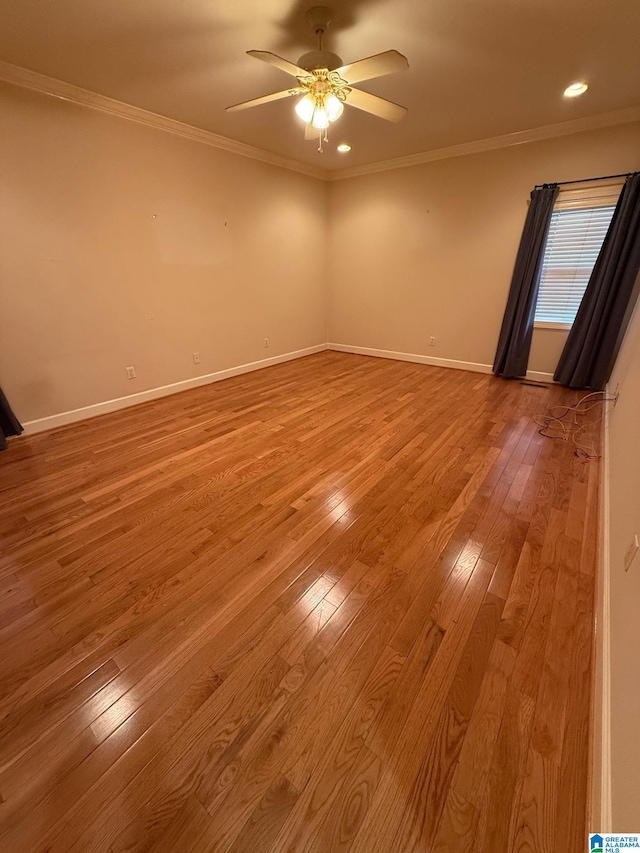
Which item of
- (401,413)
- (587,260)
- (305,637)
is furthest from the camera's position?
(587,260)

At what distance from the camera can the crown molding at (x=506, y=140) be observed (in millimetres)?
3205

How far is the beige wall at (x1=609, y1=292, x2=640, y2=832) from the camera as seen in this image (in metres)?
0.78

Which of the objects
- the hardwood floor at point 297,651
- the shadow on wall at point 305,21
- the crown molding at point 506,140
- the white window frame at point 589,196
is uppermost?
the crown molding at point 506,140

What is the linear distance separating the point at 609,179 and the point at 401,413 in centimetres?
309

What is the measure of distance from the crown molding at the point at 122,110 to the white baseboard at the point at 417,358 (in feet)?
8.72

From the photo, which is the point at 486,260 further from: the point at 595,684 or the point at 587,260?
the point at 595,684

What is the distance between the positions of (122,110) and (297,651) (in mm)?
4258

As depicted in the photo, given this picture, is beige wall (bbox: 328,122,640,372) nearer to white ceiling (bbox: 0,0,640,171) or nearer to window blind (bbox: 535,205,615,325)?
window blind (bbox: 535,205,615,325)

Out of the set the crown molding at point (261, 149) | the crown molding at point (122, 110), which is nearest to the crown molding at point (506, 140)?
the crown molding at point (261, 149)

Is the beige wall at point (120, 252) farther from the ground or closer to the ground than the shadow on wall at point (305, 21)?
closer to the ground

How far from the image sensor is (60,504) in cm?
211

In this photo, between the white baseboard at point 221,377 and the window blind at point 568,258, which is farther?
the window blind at point 568,258

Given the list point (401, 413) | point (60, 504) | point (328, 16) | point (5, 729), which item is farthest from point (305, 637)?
point (328, 16)

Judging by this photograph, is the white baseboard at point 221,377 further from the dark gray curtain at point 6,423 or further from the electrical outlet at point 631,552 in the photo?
the electrical outlet at point 631,552
